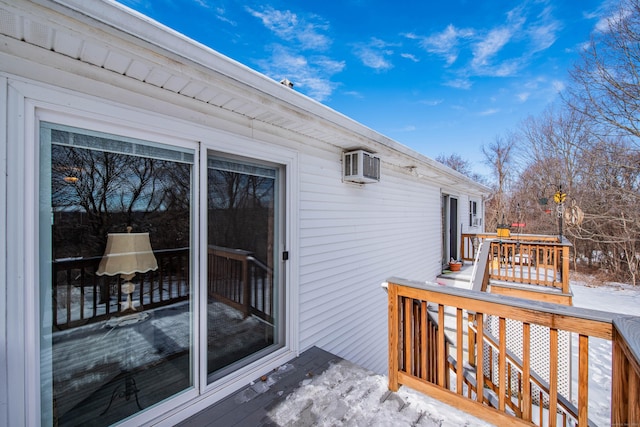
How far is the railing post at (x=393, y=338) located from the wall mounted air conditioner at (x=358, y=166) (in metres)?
1.53

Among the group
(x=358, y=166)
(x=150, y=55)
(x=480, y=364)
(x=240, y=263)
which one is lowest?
(x=480, y=364)

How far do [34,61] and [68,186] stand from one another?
0.63 metres

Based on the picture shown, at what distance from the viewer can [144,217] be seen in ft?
5.92

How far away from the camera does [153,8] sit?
2.68 metres

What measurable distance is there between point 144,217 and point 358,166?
231cm

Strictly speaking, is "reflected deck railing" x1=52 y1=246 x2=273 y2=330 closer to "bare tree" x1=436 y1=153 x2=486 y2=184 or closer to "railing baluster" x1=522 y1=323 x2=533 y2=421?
"railing baluster" x1=522 y1=323 x2=533 y2=421

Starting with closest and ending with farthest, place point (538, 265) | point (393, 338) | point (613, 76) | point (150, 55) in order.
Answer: point (150, 55)
point (393, 338)
point (538, 265)
point (613, 76)

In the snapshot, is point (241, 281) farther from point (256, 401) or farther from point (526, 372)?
point (526, 372)

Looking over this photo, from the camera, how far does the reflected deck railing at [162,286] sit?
1.54 meters

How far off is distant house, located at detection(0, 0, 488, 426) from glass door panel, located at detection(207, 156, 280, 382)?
0.01 meters

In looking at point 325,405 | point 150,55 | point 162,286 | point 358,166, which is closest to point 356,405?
point 325,405

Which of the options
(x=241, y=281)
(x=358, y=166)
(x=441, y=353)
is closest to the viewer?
(x=441, y=353)

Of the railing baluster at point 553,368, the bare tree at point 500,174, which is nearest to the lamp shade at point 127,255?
the railing baluster at point 553,368

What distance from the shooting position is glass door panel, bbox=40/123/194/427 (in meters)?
1.49
